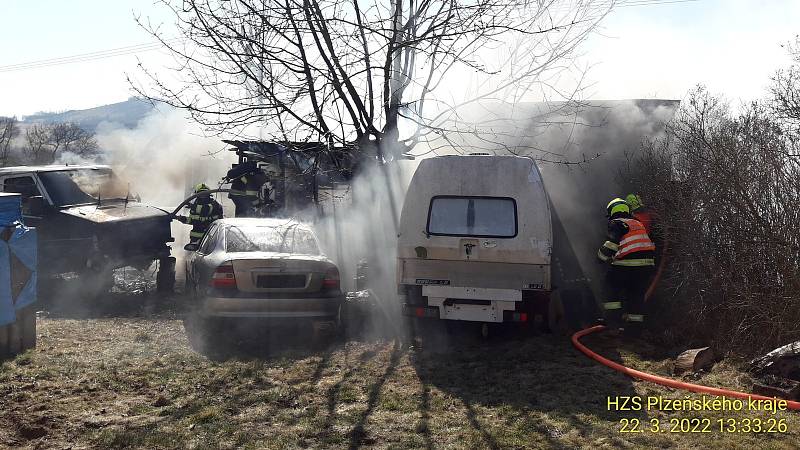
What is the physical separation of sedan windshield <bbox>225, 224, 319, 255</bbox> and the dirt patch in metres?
1.14

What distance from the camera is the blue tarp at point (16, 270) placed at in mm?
6645

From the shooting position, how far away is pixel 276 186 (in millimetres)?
13047

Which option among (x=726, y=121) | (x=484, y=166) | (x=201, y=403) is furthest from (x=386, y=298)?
(x=726, y=121)

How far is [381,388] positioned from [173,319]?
169 inches

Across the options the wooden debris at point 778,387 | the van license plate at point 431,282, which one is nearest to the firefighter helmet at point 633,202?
the van license plate at point 431,282

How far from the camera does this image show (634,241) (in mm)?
8125

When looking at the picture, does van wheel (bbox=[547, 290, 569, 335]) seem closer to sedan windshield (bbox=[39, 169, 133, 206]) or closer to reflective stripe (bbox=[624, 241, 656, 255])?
reflective stripe (bbox=[624, 241, 656, 255])

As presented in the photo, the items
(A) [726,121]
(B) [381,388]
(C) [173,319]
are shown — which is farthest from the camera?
(C) [173,319]

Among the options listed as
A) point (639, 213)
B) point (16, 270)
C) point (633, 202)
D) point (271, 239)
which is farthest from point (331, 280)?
point (639, 213)

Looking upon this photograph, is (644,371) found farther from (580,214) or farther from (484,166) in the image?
(580,214)

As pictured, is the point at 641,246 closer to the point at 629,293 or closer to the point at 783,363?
the point at 629,293

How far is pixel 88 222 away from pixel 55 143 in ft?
164

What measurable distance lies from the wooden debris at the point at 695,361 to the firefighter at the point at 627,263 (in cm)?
163

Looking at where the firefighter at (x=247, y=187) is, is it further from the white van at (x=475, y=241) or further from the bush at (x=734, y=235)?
the bush at (x=734, y=235)
